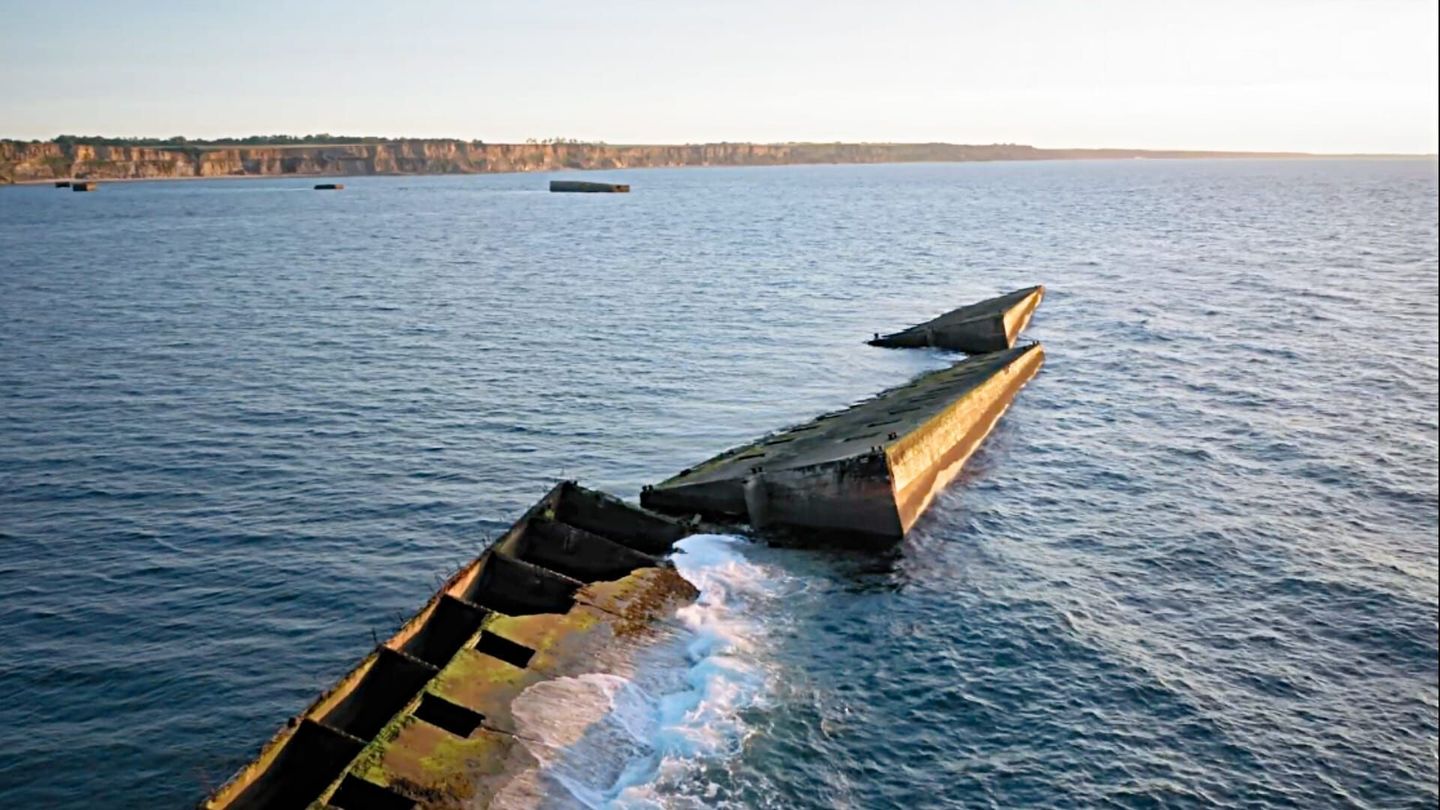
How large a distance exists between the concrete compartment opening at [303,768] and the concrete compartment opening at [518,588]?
22.0ft

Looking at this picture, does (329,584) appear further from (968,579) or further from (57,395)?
(57,395)

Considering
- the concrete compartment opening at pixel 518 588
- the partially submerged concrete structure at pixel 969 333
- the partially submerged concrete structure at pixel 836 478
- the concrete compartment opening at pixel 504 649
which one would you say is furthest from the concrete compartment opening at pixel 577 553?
the partially submerged concrete structure at pixel 969 333

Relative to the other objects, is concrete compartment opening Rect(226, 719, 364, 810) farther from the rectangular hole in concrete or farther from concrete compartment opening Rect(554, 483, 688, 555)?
concrete compartment opening Rect(554, 483, 688, 555)

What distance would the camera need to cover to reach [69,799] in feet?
60.1

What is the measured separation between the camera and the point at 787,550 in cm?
2884

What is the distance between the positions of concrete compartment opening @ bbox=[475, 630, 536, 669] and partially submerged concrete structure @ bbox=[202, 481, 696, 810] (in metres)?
0.02

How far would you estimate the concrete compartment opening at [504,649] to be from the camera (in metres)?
21.5

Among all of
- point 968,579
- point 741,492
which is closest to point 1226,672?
point 968,579

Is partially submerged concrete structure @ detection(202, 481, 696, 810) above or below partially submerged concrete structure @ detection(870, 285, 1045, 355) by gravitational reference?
below

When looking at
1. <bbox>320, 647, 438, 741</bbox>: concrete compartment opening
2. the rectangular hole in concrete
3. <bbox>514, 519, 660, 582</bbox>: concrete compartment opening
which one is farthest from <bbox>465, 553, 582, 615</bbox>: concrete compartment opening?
the rectangular hole in concrete

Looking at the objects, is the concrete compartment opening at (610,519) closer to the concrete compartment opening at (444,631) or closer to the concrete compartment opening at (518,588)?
the concrete compartment opening at (518,588)

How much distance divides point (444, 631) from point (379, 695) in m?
2.68

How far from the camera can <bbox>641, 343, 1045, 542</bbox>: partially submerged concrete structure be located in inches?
1165

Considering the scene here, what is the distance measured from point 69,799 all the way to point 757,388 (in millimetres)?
32151
